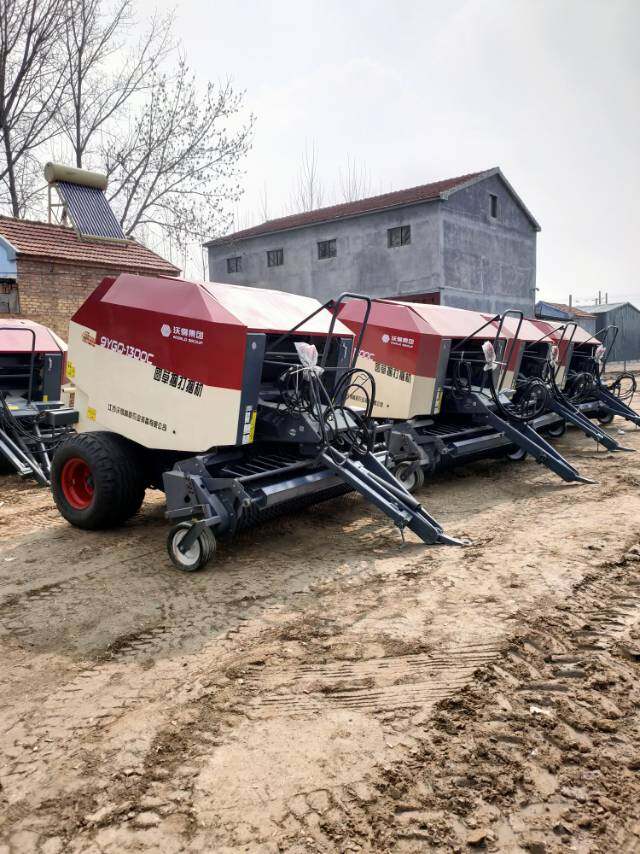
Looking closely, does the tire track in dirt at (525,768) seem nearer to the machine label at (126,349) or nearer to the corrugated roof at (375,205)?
the machine label at (126,349)

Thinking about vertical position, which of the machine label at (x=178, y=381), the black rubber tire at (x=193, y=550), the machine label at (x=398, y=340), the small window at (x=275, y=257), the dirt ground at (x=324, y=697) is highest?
the small window at (x=275, y=257)

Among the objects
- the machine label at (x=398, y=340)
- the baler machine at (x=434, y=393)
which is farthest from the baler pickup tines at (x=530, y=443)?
the machine label at (x=398, y=340)

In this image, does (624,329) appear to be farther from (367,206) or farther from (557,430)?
(557,430)

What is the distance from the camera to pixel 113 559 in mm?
4910

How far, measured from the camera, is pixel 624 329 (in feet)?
123

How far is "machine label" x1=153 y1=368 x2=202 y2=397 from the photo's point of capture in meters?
4.83

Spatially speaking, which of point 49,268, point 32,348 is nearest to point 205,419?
point 32,348

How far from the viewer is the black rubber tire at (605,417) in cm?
1184

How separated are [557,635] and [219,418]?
262 centimetres

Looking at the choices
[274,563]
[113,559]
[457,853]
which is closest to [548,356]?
[274,563]

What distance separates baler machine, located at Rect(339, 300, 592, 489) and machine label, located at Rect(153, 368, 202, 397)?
272cm

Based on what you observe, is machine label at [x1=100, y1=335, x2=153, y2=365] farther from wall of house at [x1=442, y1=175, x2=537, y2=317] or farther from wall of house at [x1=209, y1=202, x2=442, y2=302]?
wall of house at [x1=442, y1=175, x2=537, y2=317]

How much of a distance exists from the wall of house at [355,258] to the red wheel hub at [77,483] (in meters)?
18.4

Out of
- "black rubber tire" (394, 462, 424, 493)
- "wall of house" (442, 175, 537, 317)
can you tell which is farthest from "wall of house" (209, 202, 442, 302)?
"black rubber tire" (394, 462, 424, 493)
